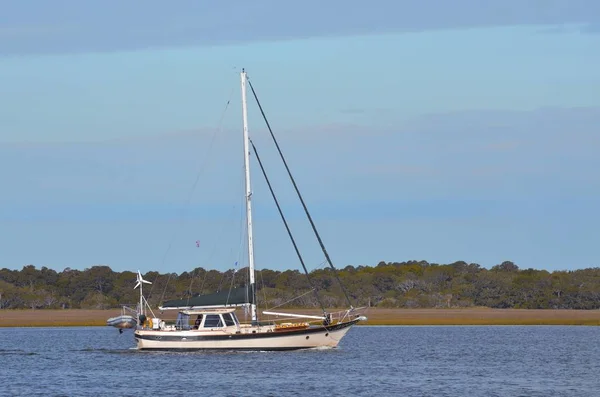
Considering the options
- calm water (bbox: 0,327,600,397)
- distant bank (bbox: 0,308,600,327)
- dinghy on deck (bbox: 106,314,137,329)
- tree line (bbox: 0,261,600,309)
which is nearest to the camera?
calm water (bbox: 0,327,600,397)

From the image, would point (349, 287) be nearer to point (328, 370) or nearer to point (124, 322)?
point (124, 322)

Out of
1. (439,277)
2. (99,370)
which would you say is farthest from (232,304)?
(439,277)

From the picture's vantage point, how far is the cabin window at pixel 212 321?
70812 mm

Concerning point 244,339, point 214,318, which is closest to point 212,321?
point 214,318

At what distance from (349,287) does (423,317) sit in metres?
29.0

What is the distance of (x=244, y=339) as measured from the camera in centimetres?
7044

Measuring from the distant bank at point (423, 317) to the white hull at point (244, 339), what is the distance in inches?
1694

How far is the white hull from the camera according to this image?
70438 mm

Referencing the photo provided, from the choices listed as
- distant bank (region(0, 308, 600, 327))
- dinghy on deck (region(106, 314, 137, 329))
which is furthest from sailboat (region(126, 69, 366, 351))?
distant bank (region(0, 308, 600, 327))

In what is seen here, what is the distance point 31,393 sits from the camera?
55625mm

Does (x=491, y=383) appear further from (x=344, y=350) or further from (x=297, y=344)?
(x=344, y=350)

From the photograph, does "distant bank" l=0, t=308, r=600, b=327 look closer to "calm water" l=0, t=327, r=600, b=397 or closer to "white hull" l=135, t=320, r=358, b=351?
"calm water" l=0, t=327, r=600, b=397

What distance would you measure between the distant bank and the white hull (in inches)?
1694

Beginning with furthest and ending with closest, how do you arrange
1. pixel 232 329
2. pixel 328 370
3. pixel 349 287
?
1. pixel 349 287
2. pixel 232 329
3. pixel 328 370
